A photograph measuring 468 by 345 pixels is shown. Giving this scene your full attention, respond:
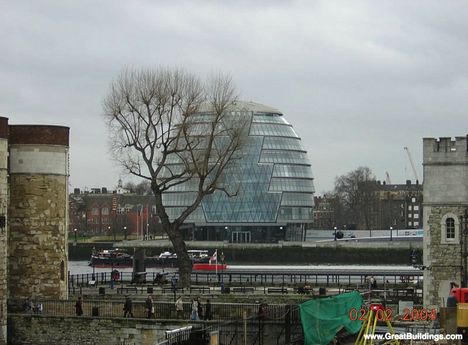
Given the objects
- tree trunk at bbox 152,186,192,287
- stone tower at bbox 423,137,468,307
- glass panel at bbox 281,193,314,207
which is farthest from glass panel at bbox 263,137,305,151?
stone tower at bbox 423,137,468,307

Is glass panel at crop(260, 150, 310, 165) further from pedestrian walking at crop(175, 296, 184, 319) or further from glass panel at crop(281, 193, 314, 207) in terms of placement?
pedestrian walking at crop(175, 296, 184, 319)

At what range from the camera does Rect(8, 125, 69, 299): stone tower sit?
1738 inches

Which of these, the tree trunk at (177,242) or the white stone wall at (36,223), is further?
the tree trunk at (177,242)

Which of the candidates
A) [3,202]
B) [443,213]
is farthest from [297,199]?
[3,202]

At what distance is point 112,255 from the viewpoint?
11512cm

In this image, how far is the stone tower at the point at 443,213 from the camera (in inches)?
1795

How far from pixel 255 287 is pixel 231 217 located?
9617cm

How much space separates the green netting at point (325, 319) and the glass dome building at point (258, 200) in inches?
4569

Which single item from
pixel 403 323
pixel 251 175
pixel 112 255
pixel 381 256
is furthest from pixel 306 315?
A: pixel 251 175

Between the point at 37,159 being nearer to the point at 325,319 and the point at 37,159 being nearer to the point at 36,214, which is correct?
the point at 36,214

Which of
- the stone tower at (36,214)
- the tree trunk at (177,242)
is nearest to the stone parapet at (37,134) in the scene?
the stone tower at (36,214)

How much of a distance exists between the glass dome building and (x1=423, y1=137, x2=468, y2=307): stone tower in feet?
354

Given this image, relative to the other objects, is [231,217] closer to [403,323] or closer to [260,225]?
[260,225]

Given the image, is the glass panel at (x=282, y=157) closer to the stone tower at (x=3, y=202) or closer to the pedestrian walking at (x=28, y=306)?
the pedestrian walking at (x=28, y=306)
